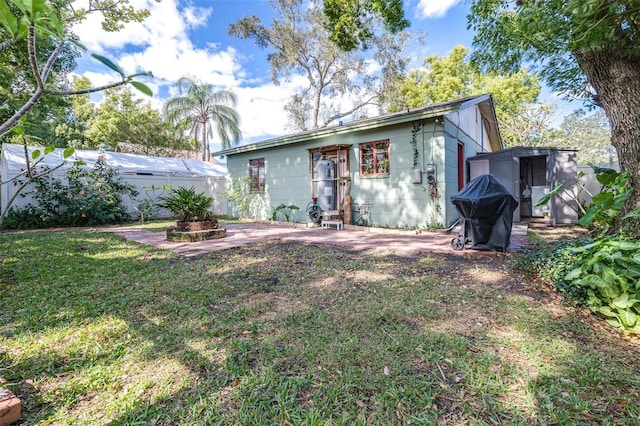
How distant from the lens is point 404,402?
5.20ft

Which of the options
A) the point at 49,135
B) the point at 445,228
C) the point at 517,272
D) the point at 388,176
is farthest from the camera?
the point at 49,135

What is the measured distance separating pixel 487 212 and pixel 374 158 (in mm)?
4253

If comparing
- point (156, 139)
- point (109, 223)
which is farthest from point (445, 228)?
point (156, 139)

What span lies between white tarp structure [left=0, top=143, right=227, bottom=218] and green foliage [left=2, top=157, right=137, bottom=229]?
0.39 meters

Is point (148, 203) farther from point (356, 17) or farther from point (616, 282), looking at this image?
point (616, 282)

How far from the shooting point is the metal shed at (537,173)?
876cm

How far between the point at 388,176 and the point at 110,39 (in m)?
12.2

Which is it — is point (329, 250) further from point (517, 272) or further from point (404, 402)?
point (404, 402)

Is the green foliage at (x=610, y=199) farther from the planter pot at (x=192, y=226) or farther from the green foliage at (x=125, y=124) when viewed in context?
the green foliage at (x=125, y=124)

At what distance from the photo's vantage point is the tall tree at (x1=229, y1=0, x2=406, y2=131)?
16516mm

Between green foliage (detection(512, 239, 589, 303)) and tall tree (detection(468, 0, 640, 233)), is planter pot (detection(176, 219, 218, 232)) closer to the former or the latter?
green foliage (detection(512, 239, 589, 303))

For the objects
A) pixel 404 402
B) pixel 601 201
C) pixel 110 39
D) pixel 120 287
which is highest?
pixel 110 39

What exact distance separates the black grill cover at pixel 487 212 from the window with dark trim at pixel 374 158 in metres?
3.52

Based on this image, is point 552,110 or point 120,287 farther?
point 552,110
